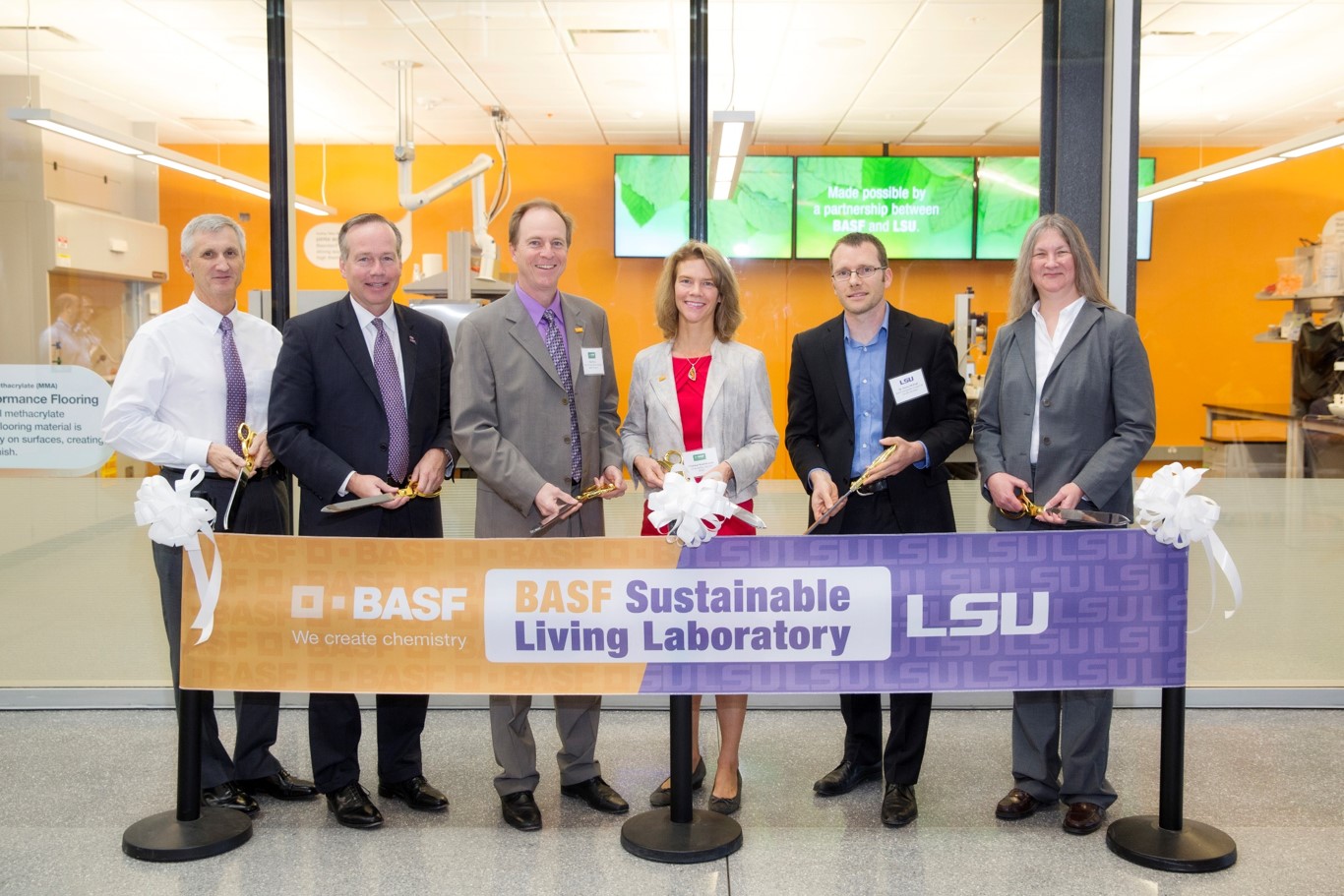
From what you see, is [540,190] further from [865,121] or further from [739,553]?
[739,553]

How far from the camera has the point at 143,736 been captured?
3729mm

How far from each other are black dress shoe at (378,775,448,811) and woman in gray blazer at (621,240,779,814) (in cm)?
62

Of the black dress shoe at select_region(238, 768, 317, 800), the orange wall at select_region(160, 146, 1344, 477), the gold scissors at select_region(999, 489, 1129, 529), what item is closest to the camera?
the gold scissors at select_region(999, 489, 1129, 529)

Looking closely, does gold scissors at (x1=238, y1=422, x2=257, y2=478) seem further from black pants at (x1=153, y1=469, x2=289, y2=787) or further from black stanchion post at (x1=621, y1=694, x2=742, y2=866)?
black stanchion post at (x1=621, y1=694, x2=742, y2=866)

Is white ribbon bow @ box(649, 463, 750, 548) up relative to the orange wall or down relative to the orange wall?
down

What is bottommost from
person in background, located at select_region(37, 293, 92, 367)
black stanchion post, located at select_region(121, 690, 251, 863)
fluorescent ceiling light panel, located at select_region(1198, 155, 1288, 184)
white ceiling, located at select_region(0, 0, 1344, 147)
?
black stanchion post, located at select_region(121, 690, 251, 863)

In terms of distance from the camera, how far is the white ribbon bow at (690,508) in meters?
2.54

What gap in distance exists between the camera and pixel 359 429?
2957 mm

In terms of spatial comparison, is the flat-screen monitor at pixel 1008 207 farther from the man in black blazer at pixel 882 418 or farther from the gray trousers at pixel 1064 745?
the gray trousers at pixel 1064 745

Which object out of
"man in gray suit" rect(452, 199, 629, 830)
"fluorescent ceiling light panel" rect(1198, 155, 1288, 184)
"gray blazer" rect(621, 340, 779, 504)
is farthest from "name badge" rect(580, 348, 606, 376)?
"fluorescent ceiling light panel" rect(1198, 155, 1288, 184)

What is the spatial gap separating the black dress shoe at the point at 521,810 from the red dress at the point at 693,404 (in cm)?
85

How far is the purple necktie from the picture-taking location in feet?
9.95

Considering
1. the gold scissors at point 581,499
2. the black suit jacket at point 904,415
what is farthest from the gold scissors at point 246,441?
the black suit jacket at point 904,415

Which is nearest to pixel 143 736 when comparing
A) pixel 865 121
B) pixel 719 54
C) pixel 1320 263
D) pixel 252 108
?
pixel 252 108
